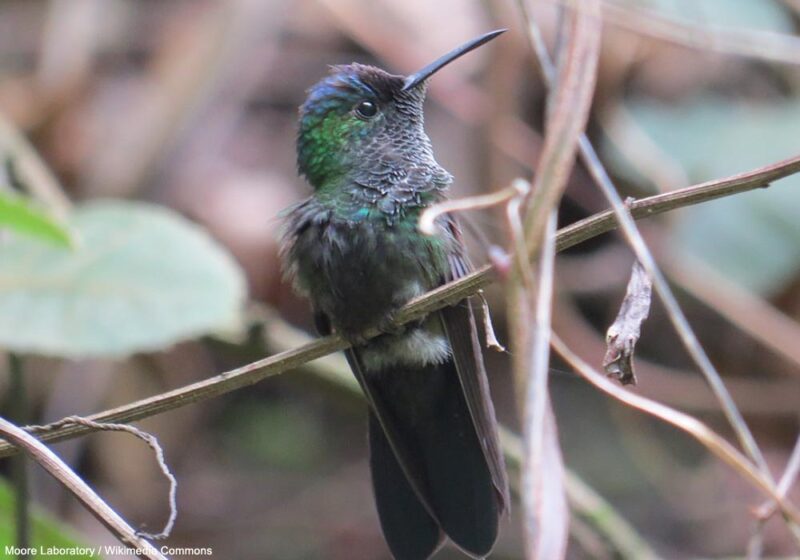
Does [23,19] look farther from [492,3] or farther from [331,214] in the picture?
[331,214]

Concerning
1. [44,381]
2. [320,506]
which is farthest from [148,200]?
[320,506]

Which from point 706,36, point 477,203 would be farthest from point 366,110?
point 477,203

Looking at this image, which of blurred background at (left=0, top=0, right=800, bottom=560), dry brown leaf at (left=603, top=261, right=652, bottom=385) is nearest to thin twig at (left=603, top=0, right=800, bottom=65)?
blurred background at (left=0, top=0, right=800, bottom=560)

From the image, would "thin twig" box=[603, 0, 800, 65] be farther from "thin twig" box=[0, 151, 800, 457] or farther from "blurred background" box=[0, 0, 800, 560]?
"thin twig" box=[0, 151, 800, 457]

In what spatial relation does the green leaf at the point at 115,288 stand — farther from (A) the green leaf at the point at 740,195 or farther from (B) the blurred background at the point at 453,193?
(A) the green leaf at the point at 740,195

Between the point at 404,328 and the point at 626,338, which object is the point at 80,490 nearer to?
the point at 626,338

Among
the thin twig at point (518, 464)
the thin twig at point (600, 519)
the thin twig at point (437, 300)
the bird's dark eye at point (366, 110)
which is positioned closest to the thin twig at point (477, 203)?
the thin twig at point (437, 300)

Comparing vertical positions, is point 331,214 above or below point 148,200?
below
